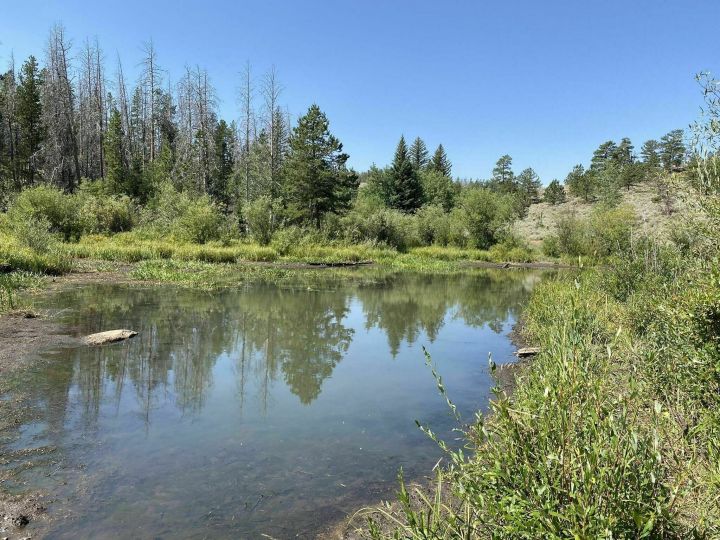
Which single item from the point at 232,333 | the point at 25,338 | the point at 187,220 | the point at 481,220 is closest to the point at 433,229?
the point at 481,220

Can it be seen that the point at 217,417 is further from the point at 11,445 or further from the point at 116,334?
the point at 116,334

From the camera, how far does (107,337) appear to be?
Result: 1159 cm

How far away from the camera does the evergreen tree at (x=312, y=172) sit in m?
40.8

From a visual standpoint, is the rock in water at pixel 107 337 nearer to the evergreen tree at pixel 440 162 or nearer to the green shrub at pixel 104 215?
the green shrub at pixel 104 215

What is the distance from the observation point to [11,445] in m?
6.23

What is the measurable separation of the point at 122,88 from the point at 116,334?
196 feet

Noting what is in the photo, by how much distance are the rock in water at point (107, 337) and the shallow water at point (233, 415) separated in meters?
0.35

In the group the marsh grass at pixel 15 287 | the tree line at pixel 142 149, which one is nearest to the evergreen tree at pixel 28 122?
the tree line at pixel 142 149

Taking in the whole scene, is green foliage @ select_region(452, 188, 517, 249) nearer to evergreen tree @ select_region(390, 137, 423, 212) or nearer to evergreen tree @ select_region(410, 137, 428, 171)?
evergreen tree @ select_region(390, 137, 423, 212)

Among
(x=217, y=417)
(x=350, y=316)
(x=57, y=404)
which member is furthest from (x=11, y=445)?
(x=350, y=316)

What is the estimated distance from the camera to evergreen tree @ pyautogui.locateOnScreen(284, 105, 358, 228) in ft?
134

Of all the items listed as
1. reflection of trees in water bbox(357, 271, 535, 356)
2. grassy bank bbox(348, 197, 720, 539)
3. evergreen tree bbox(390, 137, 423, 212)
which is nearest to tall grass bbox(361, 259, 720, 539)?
grassy bank bbox(348, 197, 720, 539)

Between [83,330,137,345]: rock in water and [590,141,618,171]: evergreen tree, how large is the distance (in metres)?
95.0

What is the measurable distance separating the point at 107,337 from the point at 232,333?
3.20 meters
